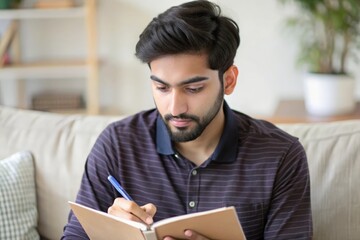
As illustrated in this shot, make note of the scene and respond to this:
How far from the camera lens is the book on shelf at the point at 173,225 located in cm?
122

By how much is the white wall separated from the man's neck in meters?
1.68

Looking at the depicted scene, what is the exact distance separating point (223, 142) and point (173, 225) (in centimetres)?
36

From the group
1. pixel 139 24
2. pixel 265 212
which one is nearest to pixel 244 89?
pixel 139 24

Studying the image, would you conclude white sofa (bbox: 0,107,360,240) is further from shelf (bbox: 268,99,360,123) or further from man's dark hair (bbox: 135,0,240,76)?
shelf (bbox: 268,99,360,123)

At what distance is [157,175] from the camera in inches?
61.3

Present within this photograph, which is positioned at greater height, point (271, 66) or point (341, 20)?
point (341, 20)

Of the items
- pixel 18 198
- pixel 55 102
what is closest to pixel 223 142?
pixel 18 198

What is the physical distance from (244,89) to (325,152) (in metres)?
1.76

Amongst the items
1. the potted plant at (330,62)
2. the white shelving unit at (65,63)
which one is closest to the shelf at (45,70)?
the white shelving unit at (65,63)

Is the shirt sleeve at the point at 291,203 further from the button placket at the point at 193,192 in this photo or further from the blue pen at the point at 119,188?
the blue pen at the point at 119,188

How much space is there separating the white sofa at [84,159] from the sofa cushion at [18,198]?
0.04m

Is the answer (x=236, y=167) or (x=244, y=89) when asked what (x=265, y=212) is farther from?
(x=244, y=89)

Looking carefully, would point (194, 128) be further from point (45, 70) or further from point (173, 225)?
point (45, 70)

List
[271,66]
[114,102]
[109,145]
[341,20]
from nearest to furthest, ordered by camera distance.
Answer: [109,145]
[341,20]
[271,66]
[114,102]
